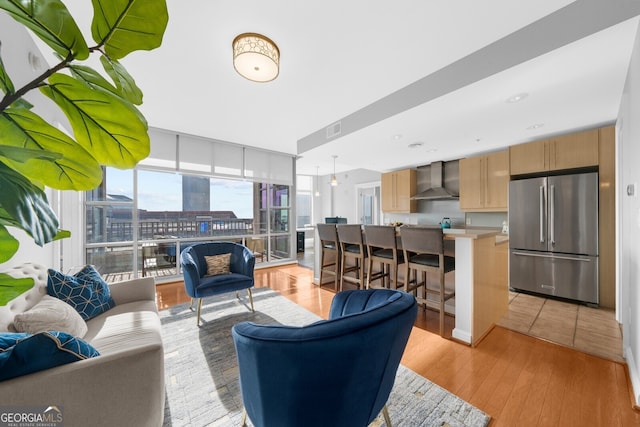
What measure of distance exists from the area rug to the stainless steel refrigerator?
290 centimetres

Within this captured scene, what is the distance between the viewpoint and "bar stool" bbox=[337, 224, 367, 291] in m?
3.17

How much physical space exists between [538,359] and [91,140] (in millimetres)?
3132

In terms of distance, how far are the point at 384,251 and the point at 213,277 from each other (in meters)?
2.12

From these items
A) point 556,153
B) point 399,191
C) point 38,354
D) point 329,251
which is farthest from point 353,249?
point 556,153

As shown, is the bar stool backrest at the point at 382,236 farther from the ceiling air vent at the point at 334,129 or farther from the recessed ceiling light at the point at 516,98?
the recessed ceiling light at the point at 516,98

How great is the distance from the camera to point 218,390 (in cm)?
167

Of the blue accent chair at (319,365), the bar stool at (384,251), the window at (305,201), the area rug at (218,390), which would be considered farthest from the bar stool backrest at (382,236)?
the window at (305,201)

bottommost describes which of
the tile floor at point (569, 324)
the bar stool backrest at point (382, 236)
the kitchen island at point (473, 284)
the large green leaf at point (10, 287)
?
the tile floor at point (569, 324)

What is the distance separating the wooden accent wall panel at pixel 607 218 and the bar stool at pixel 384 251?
256 centimetres

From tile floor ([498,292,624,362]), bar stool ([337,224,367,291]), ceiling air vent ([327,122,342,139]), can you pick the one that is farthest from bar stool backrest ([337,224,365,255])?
tile floor ([498,292,624,362])

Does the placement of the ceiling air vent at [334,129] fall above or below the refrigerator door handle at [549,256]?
above

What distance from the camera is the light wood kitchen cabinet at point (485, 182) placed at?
3949mm

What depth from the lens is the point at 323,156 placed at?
467 centimetres

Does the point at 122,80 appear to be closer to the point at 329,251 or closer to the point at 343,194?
the point at 329,251
